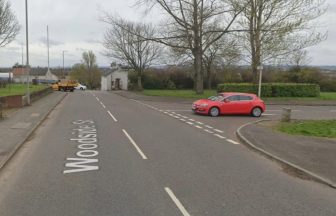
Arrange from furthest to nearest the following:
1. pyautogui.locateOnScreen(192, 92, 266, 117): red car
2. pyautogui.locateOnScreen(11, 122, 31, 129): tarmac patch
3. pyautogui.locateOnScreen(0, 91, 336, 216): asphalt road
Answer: pyautogui.locateOnScreen(192, 92, 266, 117): red car
pyautogui.locateOnScreen(11, 122, 31, 129): tarmac patch
pyautogui.locateOnScreen(0, 91, 336, 216): asphalt road

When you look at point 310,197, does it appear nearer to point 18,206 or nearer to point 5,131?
point 18,206

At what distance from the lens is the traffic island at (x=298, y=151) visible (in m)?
9.87

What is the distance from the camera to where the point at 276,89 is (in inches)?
1746

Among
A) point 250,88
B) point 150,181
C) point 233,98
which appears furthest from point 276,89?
point 150,181

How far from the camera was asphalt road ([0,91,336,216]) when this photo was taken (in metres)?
7.10

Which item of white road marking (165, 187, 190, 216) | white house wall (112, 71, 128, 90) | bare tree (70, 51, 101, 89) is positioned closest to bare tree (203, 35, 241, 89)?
white house wall (112, 71, 128, 90)

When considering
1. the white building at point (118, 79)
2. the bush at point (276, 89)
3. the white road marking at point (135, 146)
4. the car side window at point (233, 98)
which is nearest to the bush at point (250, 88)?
the bush at point (276, 89)

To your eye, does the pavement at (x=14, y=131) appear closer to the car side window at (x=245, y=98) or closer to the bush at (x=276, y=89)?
the car side window at (x=245, y=98)

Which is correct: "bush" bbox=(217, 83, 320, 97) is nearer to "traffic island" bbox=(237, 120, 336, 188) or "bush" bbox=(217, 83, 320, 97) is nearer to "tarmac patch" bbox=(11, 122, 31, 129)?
"traffic island" bbox=(237, 120, 336, 188)

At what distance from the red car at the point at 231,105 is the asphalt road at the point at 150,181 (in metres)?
10.6

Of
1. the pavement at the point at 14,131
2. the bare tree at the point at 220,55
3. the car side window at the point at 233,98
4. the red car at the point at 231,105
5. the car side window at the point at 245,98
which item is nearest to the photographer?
the pavement at the point at 14,131

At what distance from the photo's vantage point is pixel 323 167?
1034 centimetres

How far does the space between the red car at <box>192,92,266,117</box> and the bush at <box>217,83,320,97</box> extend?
Answer: 680 inches

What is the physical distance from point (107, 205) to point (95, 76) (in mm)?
111795
